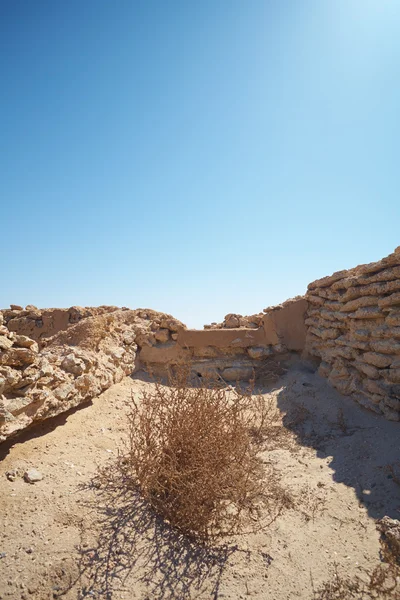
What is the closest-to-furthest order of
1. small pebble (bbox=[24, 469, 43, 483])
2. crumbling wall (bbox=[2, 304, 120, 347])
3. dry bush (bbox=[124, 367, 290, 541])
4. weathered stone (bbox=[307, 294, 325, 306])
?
dry bush (bbox=[124, 367, 290, 541]) → small pebble (bbox=[24, 469, 43, 483]) → weathered stone (bbox=[307, 294, 325, 306]) → crumbling wall (bbox=[2, 304, 120, 347])

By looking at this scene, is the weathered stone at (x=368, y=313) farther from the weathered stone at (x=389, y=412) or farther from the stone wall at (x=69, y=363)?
the stone wall at (x=69, y=363)

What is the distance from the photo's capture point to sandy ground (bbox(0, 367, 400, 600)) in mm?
1860

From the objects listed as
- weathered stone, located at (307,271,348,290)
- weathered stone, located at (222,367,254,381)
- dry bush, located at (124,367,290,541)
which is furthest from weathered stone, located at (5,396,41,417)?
weathered stone, located at (307,271,348,290)

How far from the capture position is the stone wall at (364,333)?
3.57m

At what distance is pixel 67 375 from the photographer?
3.40m

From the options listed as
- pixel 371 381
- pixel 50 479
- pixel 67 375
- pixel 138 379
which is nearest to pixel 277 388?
pixel 371 381

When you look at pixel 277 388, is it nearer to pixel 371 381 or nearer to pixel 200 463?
pixel 371 381

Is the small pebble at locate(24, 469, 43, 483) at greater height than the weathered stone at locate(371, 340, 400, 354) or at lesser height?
lesser

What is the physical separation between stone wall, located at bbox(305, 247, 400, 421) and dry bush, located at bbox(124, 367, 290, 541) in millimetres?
1590

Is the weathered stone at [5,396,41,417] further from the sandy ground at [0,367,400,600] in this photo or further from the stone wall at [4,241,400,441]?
the sandy ground at [0,367,400,600]

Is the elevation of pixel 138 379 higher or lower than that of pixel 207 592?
higher

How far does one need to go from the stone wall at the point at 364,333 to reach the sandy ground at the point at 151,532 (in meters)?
0.57

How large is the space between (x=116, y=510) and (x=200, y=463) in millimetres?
614

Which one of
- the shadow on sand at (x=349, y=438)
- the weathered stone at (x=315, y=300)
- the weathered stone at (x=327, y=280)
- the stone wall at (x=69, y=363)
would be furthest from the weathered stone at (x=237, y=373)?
the weathered stone at (x=327, y=280)
